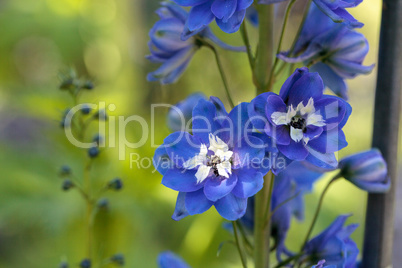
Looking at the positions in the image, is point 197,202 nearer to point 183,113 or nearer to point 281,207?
point 281,207

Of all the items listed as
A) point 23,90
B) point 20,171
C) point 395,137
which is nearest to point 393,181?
point 395,137

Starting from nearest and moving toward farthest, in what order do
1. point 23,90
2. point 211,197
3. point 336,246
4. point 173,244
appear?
1. point 211,197
2. point 336,246
3. point 173,244
4. point 23,90

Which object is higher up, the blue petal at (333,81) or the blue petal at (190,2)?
the blue petal at (190,2)

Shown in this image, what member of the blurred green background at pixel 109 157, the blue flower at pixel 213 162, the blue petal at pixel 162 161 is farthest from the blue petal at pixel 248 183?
the blurred green background at pixel 109 157

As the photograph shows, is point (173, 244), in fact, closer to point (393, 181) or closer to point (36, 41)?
point (393, 181)

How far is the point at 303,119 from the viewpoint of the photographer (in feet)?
2.46

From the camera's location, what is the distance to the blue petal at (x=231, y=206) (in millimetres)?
692

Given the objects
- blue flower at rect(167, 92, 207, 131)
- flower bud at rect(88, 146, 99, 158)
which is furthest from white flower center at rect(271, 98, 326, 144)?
flower bud at rect(88, 146, 99, 158)

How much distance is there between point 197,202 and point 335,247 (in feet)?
0.97

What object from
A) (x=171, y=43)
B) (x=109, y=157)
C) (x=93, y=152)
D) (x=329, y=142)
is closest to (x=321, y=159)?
(x=329, y=142)

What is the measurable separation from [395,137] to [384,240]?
188 millimetres

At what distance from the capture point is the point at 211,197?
70cm

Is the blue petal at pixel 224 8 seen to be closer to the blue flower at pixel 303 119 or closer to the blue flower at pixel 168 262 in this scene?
the blue flower at pixel 303 119

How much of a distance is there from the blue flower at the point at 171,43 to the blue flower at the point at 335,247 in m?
0.37
